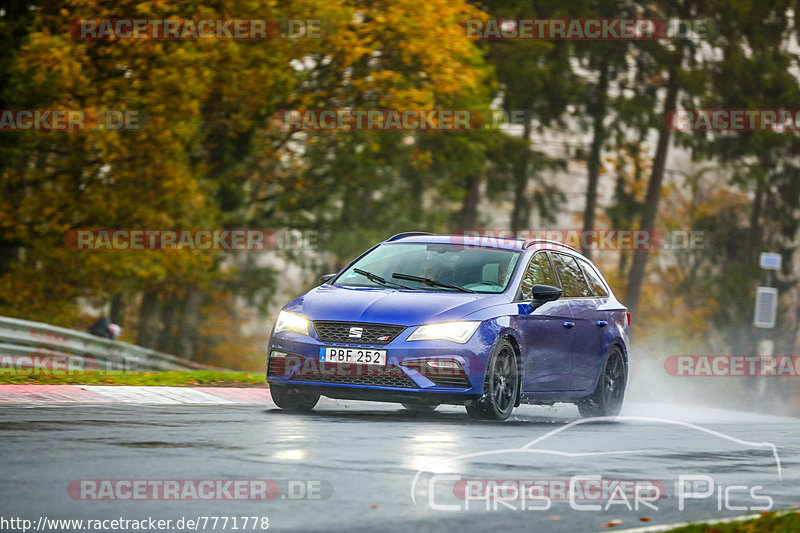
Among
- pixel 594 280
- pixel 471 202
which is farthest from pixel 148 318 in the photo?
pixel 594 280

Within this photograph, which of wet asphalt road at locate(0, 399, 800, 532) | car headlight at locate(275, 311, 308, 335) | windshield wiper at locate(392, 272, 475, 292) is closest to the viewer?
wet asphalt road at locate(0, 399, 800, 532)

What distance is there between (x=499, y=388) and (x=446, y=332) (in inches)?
31.6

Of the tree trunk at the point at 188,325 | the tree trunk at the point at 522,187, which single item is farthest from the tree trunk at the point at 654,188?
the tree trunk at the point at 188,325

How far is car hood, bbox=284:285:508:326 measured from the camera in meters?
11.5

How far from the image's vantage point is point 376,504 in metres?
6.87

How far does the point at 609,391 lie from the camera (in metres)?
14.3

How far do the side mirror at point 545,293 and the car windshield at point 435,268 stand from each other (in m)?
0.27

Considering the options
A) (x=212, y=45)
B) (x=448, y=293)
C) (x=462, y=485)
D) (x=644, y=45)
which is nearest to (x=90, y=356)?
(x=212, y=45)

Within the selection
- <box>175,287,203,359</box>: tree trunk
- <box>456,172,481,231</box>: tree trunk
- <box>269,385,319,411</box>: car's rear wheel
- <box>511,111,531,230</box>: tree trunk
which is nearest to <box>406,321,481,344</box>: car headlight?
<box>269,385,319,411</box>: car's rear wheel

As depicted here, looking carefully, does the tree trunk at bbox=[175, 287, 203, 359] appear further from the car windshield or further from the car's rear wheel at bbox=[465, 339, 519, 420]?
the car's rear wheel at bbox=[465, 339, 519, 420]

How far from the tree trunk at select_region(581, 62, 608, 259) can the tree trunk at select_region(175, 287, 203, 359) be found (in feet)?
43.2

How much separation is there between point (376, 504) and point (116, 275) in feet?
84.3

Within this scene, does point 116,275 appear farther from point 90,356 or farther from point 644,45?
point 644,45

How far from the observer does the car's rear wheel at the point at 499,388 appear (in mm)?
11625
